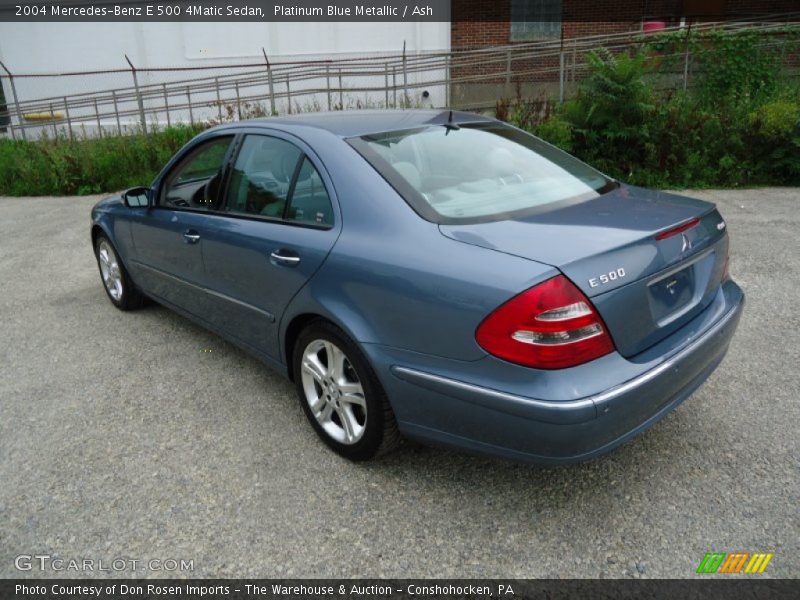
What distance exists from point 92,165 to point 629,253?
12.0 m

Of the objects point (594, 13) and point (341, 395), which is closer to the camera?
point (341, 395)

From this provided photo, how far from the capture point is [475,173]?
119 inches

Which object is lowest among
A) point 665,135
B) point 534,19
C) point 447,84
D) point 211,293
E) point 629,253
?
point 211,293

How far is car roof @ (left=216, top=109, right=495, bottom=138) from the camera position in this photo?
3.19 meters

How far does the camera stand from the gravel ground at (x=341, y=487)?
2383 millimetres

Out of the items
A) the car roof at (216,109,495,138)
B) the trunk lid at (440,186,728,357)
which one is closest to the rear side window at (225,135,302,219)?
the car roof at (216,109,495,138)

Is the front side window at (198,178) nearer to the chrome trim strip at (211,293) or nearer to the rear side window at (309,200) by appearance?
the chrome trim strip at (211,293)

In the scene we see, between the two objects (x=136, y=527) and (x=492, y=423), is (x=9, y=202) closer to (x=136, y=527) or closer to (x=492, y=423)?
(x=136, y=527)

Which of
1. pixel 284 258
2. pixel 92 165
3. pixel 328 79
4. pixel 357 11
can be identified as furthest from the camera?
pixel 357 11

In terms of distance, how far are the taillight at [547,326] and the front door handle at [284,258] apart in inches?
43.7

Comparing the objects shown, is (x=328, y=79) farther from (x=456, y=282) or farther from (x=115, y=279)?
(x=456, y=282)

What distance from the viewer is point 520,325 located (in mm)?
2170

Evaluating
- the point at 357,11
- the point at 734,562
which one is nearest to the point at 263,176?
the point at 734,562

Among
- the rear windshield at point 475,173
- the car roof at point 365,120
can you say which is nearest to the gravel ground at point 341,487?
the rear windshield at point 475,173
